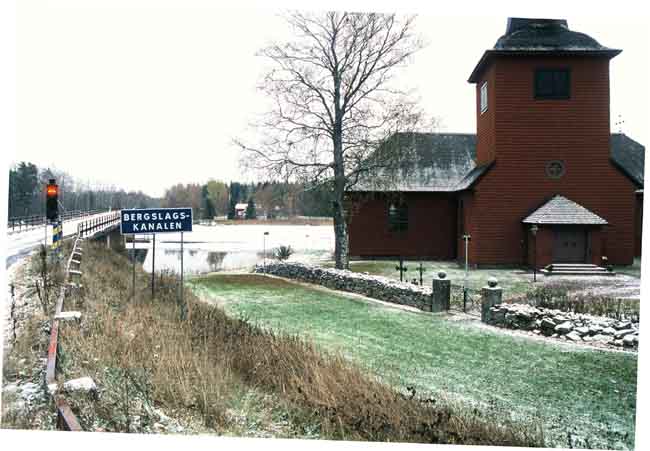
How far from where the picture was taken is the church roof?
14.5 meters

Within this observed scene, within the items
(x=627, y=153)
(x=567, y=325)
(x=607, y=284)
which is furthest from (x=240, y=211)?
(x=627, y=153)

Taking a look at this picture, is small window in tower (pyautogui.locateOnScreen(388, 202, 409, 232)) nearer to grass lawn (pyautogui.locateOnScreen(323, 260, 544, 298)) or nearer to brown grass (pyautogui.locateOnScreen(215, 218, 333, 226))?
grass lawn (pyautogui.locateOnScreen(323, 260, 544, 298))

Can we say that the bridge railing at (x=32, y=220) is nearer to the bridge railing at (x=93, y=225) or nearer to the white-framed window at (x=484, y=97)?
the bridge railing at (x=93, y=225)

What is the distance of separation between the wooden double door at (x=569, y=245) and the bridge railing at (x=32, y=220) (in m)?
13.4

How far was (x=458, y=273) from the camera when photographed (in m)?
14.6

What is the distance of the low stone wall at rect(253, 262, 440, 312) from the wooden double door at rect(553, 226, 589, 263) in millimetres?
7183

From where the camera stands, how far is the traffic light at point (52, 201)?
7.00m

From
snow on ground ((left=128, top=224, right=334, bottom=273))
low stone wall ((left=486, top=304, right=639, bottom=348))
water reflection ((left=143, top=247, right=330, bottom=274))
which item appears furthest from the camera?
water reflection ((left=143, top=247, right=330, bottom=274))

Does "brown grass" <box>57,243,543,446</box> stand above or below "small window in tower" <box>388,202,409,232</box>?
below

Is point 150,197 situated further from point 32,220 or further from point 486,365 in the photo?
point 486,365

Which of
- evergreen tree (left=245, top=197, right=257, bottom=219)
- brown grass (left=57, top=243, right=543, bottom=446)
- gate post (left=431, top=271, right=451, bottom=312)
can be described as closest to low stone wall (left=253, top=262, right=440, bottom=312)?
gate post (left=431, top=271, right=451, bottom=312)

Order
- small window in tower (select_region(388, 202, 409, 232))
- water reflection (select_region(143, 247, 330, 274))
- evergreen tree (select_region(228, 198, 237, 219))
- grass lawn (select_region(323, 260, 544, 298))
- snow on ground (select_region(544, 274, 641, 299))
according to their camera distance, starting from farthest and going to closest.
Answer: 1. small window in tower (select_region(388, 202, 409, 232))
2. grass lawn (select_region(323, 260, 544, 298))
3. water reflection (select_region(143, 247, 330, 274))
4. snow on ground (select_region(544, 274, 641, 299))
5. evergreen tree (select_region(228, 198, 237, 219))

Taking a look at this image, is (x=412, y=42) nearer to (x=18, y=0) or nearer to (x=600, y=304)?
(x=600, y=304)

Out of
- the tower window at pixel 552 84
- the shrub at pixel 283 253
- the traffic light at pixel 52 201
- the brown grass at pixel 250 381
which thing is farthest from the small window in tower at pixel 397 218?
the traffic light at pixel 52 201
